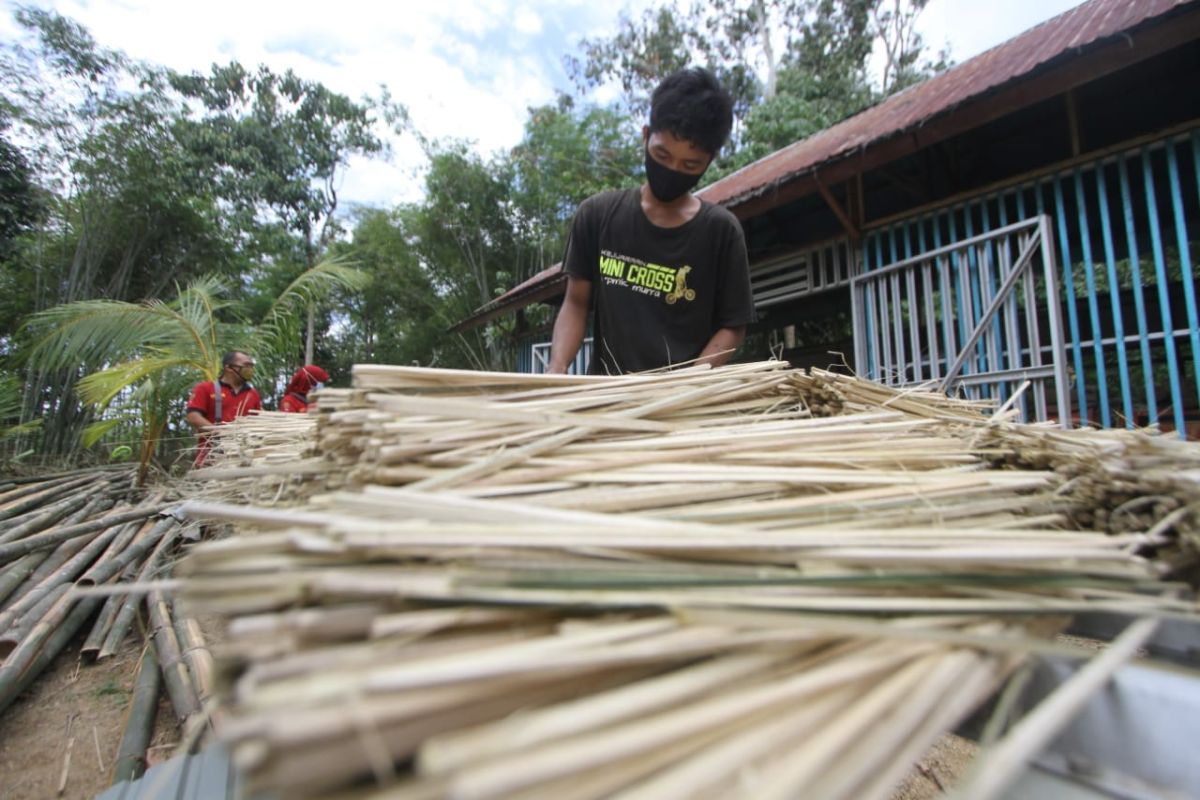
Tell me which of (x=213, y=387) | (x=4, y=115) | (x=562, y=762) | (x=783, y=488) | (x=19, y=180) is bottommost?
(x=562, y=762)

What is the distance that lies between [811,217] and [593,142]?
10112mm

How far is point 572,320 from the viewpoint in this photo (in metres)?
2.03

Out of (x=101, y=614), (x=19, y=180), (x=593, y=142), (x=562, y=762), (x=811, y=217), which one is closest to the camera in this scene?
(x=562, y=762)

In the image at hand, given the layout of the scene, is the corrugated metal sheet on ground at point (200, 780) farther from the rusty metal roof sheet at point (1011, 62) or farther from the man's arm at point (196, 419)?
the man's arm at point (196, 419)

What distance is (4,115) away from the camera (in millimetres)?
8312

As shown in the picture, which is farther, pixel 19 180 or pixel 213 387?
pixel 19 180

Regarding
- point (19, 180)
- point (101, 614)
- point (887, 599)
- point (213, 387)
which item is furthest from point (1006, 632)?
point (19, 180)

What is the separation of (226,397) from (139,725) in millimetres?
2794

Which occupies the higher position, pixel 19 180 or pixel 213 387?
pixel 19 180

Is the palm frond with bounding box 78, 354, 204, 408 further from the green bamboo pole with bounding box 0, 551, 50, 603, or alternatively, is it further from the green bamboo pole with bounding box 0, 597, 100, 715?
the green bamboo pole with bounding box 0, 597, 100, 715

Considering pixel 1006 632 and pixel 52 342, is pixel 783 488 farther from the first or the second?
pixel 52 342

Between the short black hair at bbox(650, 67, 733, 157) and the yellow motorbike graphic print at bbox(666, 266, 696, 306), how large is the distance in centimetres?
40

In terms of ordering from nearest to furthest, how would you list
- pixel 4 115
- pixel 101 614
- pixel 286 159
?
pixel 101 614 < pixel 4 115 < pixel 286 159

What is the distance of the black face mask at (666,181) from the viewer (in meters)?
1.84
